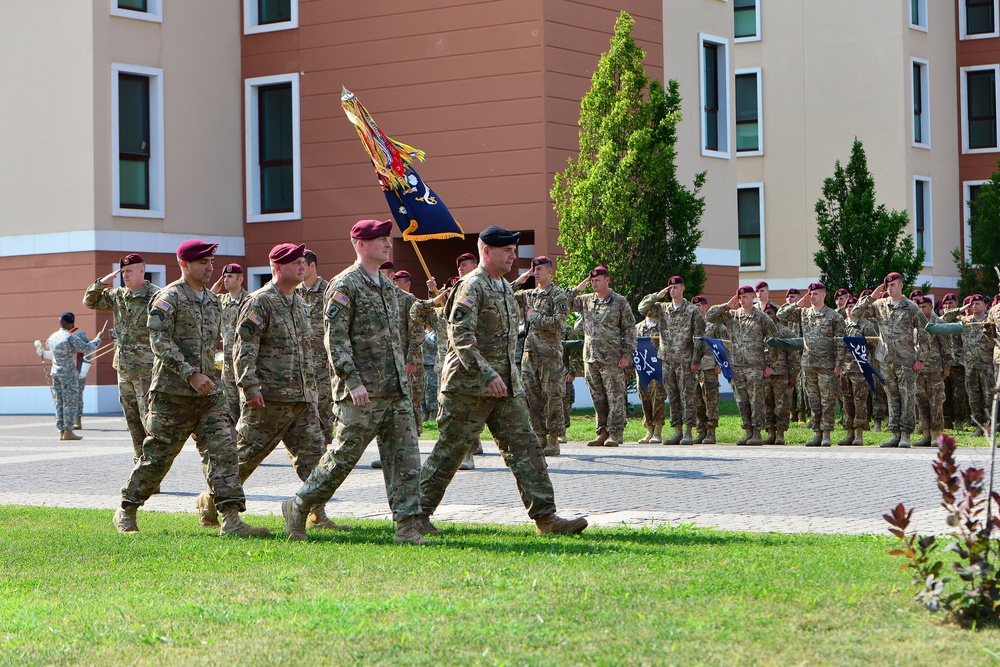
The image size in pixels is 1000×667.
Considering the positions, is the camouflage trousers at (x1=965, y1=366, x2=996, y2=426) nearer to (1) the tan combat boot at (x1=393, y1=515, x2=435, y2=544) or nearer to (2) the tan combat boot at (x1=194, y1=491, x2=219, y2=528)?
(1) the tan combat boot at (x1=393, y1=515, x2=435, y2=544)

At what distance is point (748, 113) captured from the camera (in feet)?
126

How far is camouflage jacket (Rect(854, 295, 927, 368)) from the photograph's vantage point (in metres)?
16.5

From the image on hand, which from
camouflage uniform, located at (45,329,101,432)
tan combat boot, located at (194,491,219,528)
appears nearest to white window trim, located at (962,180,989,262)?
camouflage uniform, located at (45,329,101,432)

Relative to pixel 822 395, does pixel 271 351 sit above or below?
above

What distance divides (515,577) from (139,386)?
6.59 meters

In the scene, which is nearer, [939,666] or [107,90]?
[939,666]

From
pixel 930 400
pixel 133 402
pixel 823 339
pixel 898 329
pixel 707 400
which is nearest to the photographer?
pixel 133 402

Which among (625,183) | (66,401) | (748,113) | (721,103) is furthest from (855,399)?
(748,113)

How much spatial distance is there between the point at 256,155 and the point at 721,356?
1552 centimetres

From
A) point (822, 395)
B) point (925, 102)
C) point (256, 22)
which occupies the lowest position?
point (822, 395)

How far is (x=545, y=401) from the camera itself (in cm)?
1512

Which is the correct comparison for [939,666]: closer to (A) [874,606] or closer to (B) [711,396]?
(A) [874,606]

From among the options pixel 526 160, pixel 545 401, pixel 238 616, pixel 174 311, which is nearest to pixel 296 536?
pixel 174 311

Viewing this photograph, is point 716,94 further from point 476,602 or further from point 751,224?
point 476,602
